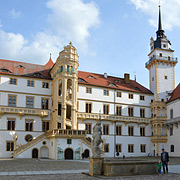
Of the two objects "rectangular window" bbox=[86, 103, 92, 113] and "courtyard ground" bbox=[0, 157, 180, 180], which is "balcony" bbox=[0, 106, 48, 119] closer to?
"rectangular window" bbox=[86, 103, 92, 113]

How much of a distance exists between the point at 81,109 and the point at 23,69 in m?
12.1

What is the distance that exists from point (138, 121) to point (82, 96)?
481 inches

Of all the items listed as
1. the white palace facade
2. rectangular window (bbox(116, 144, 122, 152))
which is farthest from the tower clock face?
rectangular window (bbox(116, 144, 122, 152))

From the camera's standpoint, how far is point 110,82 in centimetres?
5278

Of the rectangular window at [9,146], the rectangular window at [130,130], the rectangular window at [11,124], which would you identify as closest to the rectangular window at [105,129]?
the rectangular window at [130,130]

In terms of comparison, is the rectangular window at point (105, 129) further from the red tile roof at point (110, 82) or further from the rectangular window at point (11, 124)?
the rectangular window at point (11, 124)

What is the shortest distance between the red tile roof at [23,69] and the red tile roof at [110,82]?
22.7 feet

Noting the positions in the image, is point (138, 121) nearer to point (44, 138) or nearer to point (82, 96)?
point (82, 96)

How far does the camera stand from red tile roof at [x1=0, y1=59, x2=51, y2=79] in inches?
1753

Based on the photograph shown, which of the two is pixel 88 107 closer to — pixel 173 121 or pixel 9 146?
pixel 9 146

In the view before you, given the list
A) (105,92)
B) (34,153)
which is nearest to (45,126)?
(34,153)

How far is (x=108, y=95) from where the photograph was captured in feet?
166

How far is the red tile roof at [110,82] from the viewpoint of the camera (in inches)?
1987

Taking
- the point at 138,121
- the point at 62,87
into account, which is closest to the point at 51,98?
the point at 62,87
